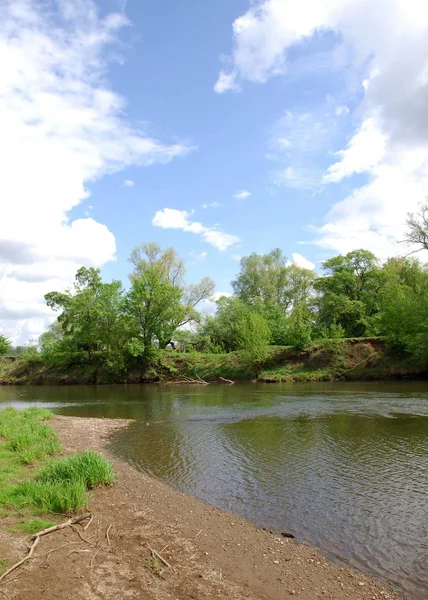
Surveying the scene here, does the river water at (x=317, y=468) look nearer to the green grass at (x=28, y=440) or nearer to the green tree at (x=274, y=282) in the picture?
the green grass at (x=28, y=440)

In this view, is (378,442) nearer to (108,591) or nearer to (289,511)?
(289,511)

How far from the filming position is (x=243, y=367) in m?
57.6

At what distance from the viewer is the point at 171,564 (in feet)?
23.2

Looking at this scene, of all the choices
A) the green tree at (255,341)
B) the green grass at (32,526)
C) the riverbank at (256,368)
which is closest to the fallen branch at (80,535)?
the green grass at (32,526)

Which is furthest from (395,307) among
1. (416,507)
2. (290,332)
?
(416,507)

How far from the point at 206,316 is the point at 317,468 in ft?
188

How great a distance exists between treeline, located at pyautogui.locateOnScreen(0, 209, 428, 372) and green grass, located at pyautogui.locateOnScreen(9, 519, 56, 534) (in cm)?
4788

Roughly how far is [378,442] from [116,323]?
162 ft

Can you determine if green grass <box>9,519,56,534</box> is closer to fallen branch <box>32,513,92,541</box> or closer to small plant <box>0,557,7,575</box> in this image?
fallen branch <box>32,513,92,541</box>

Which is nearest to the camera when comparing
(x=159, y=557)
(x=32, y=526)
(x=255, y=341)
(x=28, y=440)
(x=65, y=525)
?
(x=159, y=557)

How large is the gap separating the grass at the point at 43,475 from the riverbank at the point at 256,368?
136 feet

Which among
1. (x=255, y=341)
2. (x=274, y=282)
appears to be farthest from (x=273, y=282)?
(x=255, y=341)

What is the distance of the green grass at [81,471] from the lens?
408 inches

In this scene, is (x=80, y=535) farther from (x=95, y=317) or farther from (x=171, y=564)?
(x=95, y=317)
